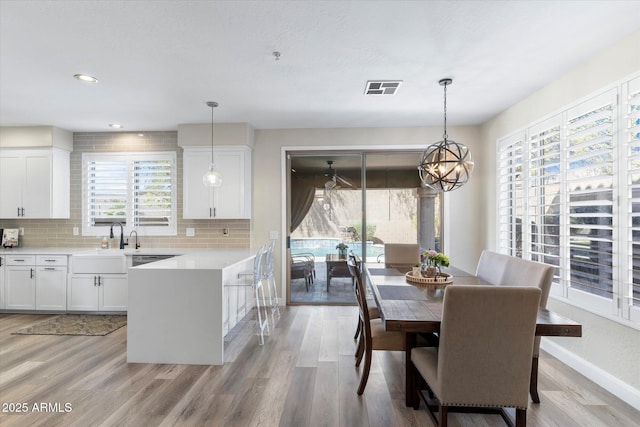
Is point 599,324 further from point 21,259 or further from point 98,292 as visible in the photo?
point 21,259

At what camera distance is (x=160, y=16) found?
2.03 metres

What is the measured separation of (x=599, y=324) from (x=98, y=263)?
5339 millimetres

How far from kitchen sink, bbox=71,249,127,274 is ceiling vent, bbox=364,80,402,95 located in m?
3.68

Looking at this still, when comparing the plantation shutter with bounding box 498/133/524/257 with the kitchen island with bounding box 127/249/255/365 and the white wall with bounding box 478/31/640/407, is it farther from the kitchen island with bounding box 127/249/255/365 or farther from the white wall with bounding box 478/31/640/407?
the kitchen island with bounding box 127/249/255/365

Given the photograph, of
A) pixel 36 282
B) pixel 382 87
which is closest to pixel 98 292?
pixel 36 282

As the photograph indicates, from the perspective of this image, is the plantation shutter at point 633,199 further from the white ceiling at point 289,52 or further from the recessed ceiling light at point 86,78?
the recessed ceiling light at point 86,78

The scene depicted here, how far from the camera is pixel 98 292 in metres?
4.12

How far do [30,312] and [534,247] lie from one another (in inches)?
249

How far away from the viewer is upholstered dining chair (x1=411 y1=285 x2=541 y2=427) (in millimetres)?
1596

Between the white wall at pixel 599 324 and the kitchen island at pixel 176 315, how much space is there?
3098 mm

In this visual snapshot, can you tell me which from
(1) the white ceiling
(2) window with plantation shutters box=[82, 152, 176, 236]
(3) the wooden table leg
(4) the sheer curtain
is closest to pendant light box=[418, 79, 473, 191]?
(1) the white ceiling

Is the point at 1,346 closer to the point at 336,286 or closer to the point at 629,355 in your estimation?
the point at 336,286

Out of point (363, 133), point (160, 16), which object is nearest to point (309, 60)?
point (160, 16)

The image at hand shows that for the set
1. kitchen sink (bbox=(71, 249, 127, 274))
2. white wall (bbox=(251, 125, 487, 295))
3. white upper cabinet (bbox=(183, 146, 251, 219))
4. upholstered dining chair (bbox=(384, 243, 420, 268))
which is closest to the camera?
upholstered dining chair (bbox=(384, 243, 420, 268))
